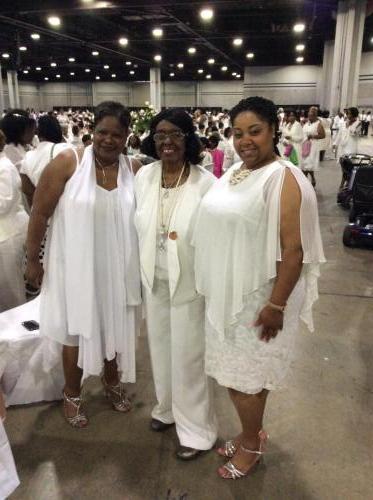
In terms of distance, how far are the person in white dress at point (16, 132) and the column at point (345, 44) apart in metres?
11.7

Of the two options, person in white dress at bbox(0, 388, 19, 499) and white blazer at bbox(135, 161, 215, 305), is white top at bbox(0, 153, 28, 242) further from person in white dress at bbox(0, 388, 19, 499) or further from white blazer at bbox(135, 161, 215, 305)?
person in white dress at bbox(0, 388, 19, 499)

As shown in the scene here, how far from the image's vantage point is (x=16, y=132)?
381 centimetres

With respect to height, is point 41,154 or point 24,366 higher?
point 41,154

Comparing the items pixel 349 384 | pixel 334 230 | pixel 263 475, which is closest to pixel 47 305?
pixel 263 475

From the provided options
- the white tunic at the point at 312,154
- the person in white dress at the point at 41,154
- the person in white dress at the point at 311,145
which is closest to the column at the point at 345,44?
the person in white dress at the point at 311,145

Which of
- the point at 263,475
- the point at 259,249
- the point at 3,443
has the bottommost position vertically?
the point at 263,475

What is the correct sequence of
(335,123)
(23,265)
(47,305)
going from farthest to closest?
(335,123) < (23,265) < (47,305)

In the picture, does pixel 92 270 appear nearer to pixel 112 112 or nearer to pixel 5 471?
pixel 112 112

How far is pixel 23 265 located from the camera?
3377mm

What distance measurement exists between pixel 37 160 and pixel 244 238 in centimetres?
242

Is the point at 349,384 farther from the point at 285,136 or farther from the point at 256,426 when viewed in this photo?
the point at 285,136

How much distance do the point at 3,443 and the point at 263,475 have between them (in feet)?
4.00

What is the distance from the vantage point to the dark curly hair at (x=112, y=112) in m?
2.08

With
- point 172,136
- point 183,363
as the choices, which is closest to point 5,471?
point 183,363
